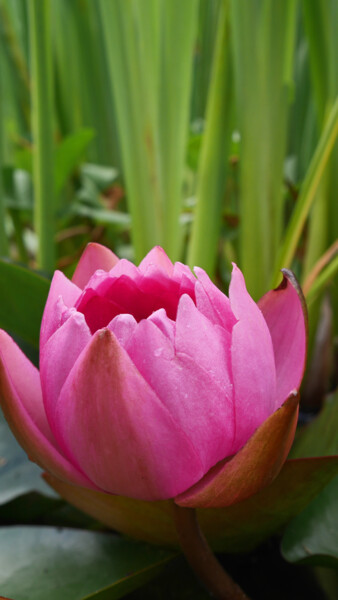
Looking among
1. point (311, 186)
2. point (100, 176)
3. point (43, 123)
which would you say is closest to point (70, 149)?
point (100, 176)

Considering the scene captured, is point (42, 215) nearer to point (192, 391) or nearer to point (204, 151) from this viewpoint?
point (204, 151)

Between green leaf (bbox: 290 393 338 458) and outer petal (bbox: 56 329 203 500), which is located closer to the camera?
outer petal (bbox: 56 329 203 500)

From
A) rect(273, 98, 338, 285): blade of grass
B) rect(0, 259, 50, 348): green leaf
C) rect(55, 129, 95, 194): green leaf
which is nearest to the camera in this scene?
rect(0, 259, 50, 348): green leaf

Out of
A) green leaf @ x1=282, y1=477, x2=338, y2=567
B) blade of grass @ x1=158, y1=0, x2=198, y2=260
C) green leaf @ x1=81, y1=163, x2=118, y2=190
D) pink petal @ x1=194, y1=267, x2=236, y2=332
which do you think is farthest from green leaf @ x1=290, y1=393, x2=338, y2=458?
green leaf @ x1=81, y1=163, x2=118, y2=190

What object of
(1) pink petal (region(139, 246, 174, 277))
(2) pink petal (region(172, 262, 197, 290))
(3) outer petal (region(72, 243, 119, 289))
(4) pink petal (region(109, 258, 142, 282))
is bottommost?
(3) outer petal (region(72, 243, 119, 289))

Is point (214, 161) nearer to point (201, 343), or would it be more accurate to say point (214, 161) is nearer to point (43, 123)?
point (43, 123)

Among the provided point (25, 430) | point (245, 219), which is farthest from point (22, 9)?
point (25, 430)

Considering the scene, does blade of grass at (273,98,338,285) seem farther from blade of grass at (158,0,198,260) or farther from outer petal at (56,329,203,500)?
outer petal at (56,329,203,500)

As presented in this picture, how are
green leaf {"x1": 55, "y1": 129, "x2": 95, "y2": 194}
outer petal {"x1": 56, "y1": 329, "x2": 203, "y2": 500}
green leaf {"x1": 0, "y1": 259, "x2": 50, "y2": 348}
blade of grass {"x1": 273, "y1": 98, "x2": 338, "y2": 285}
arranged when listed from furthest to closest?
green leaf {"x1": 55, "y1": 129, "x2": 95, "y2": 194}
blade of grass {"x1": 273, "y1": 98, "x2": 338, "y2": 285}
green leaf {"x1": 0, "y1": 259, "x2": 50, "y2": 348}
outer petal {"x1": 56, "y1": 329, "x2": 203, "y2": 500}
